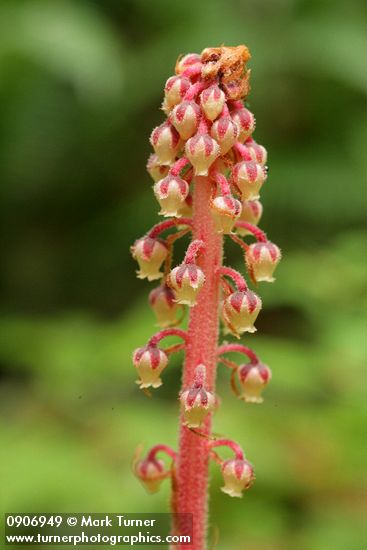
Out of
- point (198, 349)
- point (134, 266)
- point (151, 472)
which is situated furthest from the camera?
point (134, 266)

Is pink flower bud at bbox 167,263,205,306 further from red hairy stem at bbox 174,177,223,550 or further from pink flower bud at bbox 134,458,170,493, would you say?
pink flower bud at bbox 134,458,170,493

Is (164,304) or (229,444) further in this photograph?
(164,304)

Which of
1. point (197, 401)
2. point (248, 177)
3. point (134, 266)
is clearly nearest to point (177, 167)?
point (248, 177)

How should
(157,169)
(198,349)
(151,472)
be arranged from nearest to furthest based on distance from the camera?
(198,349)
(157,169)
(151,472)

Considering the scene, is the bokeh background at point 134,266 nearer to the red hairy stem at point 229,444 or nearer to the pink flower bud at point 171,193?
the red hairy stem at point 229,444

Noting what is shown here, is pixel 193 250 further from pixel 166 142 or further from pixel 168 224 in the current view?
pixel 166 142

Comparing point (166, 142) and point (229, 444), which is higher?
point (166, 142)

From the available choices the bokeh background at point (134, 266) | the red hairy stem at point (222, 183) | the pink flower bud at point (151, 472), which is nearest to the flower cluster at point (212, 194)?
the red hairy stem at point (222, 183)

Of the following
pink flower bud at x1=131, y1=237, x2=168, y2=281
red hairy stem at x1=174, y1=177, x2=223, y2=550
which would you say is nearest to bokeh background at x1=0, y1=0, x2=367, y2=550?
red hairy stem at x1=174, y1=177, x2=223, y2=550
